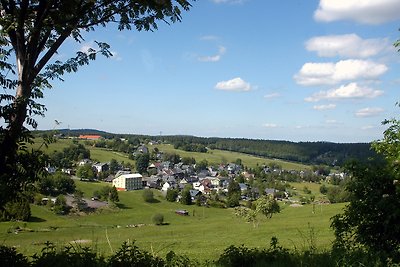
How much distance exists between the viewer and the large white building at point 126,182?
144m

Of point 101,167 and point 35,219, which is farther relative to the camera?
point 101,167

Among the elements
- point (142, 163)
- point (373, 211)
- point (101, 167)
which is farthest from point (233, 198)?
point (373, 211)

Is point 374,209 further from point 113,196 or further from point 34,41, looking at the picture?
point 113,196

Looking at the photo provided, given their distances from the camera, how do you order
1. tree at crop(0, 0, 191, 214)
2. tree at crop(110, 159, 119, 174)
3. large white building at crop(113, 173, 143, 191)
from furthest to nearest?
1. tree at crop(110, 159, 119, 174)
2. large white building at crop(113, 173, 143, 191)
3. tree at crop(0, 0, 191, 214)

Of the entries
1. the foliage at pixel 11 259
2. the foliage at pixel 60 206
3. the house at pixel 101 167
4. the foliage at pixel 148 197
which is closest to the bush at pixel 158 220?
the foliage at pixel 60 206

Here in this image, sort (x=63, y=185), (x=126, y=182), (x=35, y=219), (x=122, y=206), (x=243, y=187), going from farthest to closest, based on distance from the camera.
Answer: (x=243, y=187) → (x=126, y=182) → (x=122, y=206) → (x=63, y=185) → (x=35, y=219)

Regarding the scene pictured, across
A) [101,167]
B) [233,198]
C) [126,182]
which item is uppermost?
[101,167]

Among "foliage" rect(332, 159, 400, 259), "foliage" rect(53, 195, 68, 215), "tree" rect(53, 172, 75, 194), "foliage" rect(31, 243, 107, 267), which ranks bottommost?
"foliage" rect(53, 195, 68, 215)

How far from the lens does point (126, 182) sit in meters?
144

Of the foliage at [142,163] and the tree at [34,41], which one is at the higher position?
the tree at [34,41]

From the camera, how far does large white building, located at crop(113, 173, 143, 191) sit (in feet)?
471

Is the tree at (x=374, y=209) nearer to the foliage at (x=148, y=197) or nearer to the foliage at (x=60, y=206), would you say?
the foliage at (x=60, y=206)

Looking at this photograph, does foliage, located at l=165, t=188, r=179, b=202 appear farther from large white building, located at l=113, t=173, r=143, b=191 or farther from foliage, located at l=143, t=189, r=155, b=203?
large white building, located at l=113, t=173, r=143, b=191

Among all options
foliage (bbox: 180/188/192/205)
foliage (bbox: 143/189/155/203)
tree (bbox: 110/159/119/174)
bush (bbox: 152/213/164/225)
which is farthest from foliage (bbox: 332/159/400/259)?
tree (bbox: 110/159/119/174)
